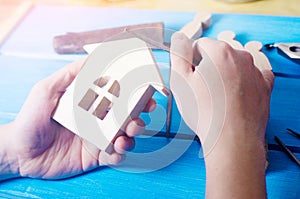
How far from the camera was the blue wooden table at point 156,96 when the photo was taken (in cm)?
60

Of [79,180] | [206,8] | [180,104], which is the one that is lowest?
[79,180]

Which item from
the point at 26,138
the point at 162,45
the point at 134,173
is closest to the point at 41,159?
the point at 26,138

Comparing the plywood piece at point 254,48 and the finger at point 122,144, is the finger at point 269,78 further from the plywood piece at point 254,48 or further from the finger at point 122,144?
the finger at point 122,144

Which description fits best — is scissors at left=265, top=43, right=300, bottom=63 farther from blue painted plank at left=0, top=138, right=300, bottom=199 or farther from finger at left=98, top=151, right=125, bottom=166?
finger at left=98, top=151, right=125, bottom=166

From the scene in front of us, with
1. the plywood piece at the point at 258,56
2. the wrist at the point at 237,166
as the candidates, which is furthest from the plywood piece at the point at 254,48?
the wrist at the point at 237,166

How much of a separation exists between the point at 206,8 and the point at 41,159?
21.3 inches

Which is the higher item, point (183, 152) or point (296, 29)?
point (296, 29)

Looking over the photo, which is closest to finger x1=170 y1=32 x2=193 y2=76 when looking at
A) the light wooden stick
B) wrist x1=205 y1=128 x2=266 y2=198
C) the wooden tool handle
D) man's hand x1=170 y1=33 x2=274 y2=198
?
man's hand x1=170 y1=33 x2=274 y2=198

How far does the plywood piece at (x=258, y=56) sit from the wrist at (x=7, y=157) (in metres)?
0.42

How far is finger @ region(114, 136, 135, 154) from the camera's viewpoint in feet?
1.92

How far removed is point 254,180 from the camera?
20.0 inches

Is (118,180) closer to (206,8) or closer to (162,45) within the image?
(162,45)

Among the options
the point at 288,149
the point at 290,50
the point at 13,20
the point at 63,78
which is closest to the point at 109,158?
the point at 63,78

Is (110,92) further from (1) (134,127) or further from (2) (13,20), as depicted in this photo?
(2) (13,20)
